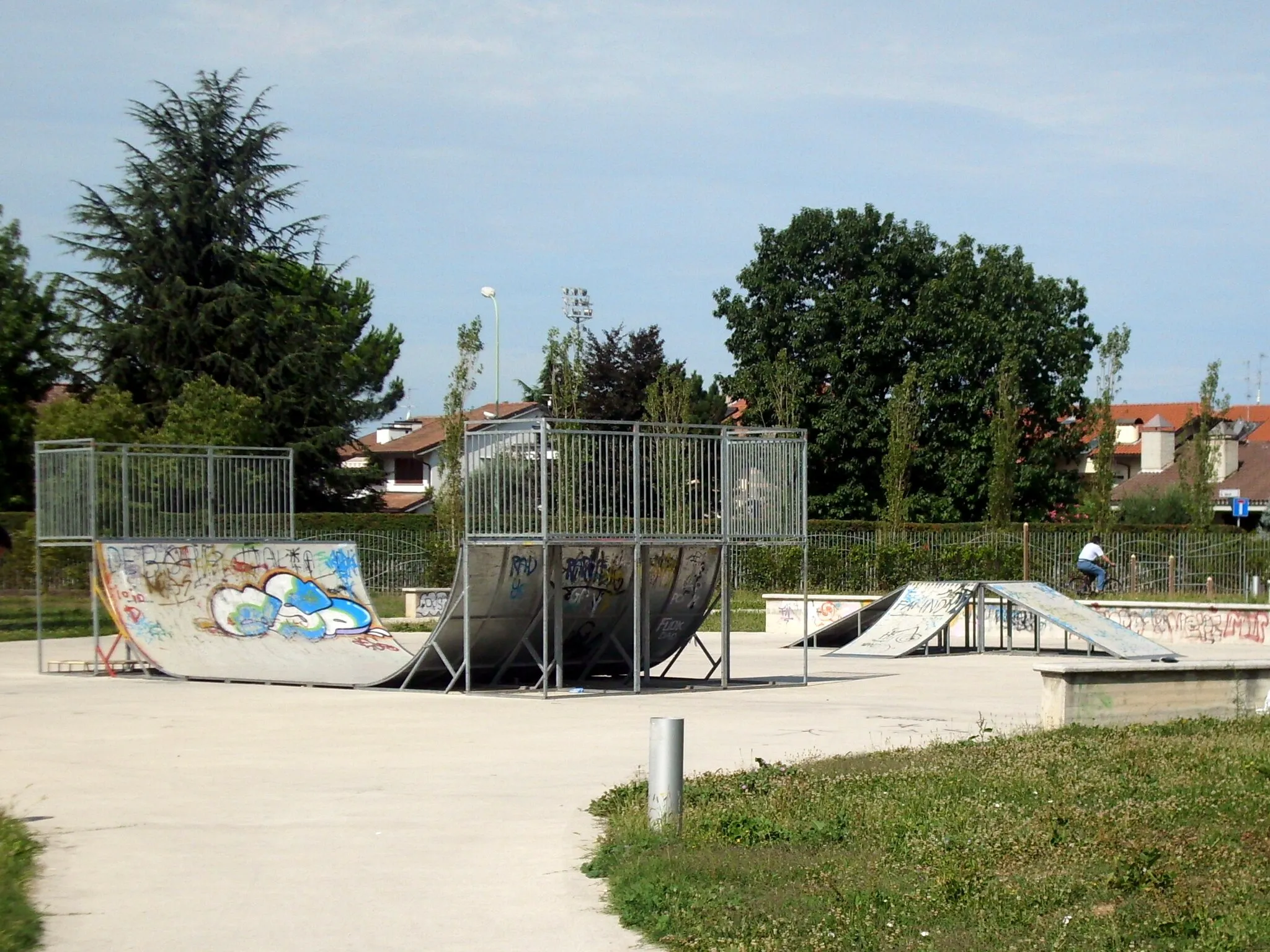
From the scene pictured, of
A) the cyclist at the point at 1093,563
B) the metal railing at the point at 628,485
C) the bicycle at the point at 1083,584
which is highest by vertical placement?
the metal railing at the point at 628,485

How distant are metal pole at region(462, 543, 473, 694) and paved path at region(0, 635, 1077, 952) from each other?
23.3 inches

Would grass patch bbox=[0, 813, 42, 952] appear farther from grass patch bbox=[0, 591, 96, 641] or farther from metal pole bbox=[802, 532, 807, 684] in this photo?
grass patch bbox=[0, 591, 96, 641]

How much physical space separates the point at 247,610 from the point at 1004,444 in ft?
100

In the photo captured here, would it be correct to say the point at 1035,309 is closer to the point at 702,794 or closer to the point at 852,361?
the point at 852,361

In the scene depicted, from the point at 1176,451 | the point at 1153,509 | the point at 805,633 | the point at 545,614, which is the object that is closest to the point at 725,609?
the point at 805,633

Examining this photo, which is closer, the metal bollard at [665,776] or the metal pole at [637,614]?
the metal bollard at [665,776]

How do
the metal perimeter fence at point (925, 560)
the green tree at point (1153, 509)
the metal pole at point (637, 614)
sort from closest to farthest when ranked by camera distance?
the metal pole at point (637, 614)
the metal perimeter fence at point (925, 560)
the green tree at point (1153, 509)

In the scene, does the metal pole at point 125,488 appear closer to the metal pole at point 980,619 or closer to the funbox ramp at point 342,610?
the funbox ramp at point 342,610

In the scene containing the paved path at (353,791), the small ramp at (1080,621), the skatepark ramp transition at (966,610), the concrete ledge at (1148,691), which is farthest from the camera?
the skatepark ramp transition at (966,610)

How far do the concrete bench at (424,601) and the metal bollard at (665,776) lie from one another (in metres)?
26.2

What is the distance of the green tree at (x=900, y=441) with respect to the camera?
144 ft

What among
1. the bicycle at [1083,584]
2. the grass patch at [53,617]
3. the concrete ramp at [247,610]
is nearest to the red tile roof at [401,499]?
the grass patch at [53,617]

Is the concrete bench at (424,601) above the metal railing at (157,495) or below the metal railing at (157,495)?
below

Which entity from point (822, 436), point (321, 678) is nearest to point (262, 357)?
point (822, 436)
